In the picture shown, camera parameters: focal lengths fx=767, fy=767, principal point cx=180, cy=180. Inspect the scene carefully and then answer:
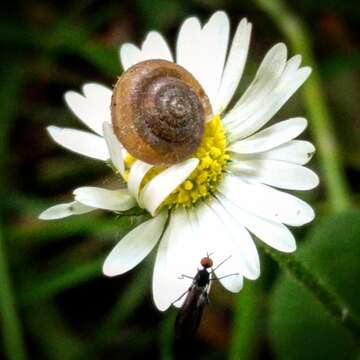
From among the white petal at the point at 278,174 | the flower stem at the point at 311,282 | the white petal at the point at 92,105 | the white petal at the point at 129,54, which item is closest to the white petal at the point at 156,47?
the white petal at the point at 129,54

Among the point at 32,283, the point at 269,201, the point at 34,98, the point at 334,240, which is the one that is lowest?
the point at 334,240

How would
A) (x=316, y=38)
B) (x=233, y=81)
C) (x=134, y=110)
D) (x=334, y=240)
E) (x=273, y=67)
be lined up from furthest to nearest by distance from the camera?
(x=316, y=38), (x=334, y=240), (x=233, y=81), (x=273, y=67), (x=134, y=110)

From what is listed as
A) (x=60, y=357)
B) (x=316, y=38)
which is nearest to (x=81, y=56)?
(x=316, y=38)

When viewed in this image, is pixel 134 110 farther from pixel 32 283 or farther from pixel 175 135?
pixel 32 283

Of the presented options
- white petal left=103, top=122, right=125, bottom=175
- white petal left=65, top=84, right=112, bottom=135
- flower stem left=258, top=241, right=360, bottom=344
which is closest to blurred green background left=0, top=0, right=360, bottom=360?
flower stem left=258, top=241, right=360, bottom=344

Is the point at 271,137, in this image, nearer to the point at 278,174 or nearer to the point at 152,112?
the point at 278,174

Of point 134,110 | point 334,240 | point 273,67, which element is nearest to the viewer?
point 134,110

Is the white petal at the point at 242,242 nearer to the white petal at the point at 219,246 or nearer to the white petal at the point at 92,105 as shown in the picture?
the white petal at the point at 219,246

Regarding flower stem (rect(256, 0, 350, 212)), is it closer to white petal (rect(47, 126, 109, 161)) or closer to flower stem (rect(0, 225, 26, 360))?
white petal (rect(47, 126, 109, 161))
